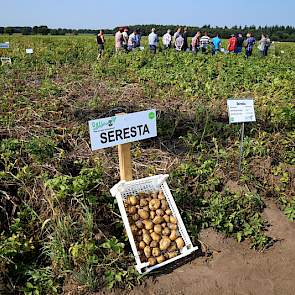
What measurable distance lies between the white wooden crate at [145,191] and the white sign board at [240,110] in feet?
3.93

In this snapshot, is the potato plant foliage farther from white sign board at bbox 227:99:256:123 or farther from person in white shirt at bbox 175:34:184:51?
person in white shirt at bbox 175:34:184:51

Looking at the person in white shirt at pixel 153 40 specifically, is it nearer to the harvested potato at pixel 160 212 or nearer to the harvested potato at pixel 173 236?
the harvested potato at pixel 160 212

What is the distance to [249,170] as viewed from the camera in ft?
14.7

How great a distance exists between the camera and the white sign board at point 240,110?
13.8ft

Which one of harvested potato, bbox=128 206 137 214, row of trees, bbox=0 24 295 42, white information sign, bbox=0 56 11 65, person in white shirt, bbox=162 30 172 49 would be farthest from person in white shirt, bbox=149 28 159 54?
row of trees, bbox=0 24 295 42

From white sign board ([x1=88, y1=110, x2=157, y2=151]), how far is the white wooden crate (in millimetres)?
409

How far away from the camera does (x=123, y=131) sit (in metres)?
3.35

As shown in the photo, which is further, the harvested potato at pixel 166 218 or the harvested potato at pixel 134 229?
the harvested potato at pixel 166 218

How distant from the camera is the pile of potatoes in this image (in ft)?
10.8

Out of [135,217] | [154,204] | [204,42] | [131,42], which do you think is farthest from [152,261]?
[204,42]

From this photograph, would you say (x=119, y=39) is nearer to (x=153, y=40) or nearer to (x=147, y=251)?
(x=153, y=40)

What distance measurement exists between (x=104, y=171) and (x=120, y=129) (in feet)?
2.88

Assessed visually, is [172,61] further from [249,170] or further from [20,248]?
[20,248]

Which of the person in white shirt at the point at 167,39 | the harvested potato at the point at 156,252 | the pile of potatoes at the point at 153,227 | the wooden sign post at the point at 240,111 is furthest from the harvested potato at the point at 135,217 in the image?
the person in white shirt at the point at 167,39
